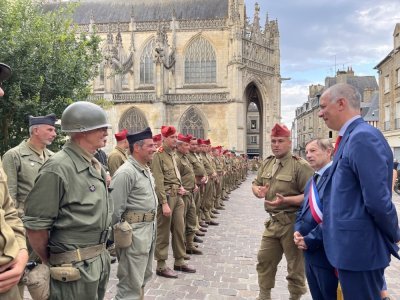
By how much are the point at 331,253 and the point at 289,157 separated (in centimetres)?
194

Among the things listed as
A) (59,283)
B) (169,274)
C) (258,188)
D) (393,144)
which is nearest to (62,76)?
(169,274)

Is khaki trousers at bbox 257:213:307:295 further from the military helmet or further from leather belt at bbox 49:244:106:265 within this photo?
the military helmet

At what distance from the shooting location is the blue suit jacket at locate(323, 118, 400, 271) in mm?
2338

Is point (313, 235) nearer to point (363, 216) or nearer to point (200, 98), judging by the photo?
point (363, 216)

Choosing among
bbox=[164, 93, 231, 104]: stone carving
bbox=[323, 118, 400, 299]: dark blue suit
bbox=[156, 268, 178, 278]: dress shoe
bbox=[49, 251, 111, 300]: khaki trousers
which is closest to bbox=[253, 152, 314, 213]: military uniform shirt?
bbox=[323, 118, 400, 299]: dark blue suit

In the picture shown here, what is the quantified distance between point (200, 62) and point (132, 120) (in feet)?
25.8

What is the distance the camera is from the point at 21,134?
840 cm

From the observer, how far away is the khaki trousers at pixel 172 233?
5.50 metres

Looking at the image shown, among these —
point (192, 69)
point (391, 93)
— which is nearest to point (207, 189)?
point (391, 93)

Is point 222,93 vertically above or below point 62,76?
above

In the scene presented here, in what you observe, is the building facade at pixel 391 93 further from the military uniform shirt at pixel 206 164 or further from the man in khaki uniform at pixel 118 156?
the man in khaki uniform at pixel 118 156

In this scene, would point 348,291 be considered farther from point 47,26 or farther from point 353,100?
point 47,26

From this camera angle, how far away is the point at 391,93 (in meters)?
24.0

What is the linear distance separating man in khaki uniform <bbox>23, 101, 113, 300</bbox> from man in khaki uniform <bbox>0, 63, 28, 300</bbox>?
328 millimetres
